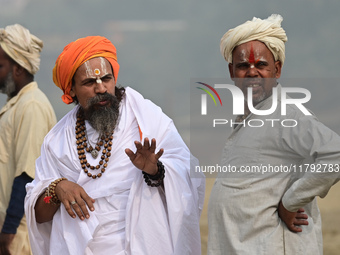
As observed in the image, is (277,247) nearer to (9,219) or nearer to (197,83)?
(197,83)

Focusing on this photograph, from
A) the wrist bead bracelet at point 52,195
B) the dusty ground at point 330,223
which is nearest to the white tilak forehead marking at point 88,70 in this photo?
the wrist bead bracelet at point 52,195

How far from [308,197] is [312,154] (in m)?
0.24

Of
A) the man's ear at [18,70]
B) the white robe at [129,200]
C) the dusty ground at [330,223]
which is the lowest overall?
the dusty ground at [330,223]

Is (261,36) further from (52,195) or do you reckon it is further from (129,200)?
(52,195)

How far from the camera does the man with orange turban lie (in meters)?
5.66

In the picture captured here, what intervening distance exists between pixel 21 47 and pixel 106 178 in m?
2.49

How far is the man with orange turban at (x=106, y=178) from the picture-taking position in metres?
5.66

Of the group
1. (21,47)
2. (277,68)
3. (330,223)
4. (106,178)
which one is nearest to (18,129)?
(21,47)

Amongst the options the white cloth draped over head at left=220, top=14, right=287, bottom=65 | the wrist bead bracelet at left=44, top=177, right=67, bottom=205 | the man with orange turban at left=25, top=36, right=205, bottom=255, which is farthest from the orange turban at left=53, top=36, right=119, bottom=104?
the white cloth draped over head at left=220, top=14, right=287, bottom=65

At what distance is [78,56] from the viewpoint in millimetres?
5902

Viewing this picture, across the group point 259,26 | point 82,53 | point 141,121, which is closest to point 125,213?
point 141,121

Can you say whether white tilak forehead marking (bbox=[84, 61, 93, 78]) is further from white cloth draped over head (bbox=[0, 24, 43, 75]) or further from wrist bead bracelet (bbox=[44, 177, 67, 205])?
white cloth draped over head (bbox=[0, 24, 43, 75])

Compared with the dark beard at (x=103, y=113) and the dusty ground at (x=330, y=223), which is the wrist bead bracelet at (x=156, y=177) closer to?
the dark beard at (x=103, y=113)

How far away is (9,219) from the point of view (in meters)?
7.04
